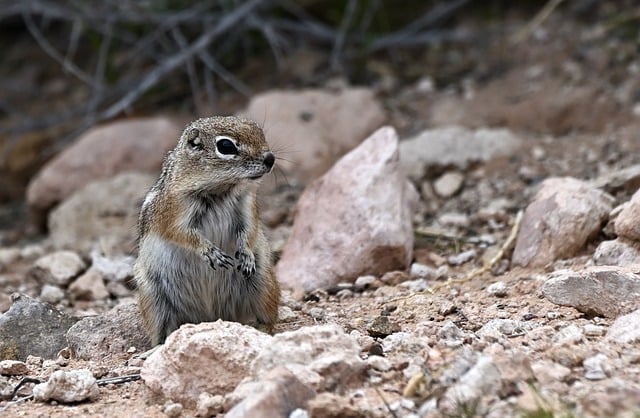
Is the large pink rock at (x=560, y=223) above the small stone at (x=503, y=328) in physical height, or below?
above

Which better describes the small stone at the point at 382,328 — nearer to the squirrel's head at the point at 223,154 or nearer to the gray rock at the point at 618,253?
the squirrel's head at the point at 223,154

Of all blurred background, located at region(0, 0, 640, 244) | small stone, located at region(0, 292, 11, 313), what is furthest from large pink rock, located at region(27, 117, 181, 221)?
small stone, located at region(0, 292, 11, 313)

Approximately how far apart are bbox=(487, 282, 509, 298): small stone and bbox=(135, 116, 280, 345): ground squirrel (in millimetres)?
1198

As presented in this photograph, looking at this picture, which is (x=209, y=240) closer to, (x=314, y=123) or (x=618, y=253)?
(x=618, y=253)

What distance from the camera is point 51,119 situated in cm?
975

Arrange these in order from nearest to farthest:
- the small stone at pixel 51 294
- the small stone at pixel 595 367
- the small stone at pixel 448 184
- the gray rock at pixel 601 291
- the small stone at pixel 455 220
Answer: the small stone at pixel 595 367
the gray rock at pixel 601 291
the small stone at pixel 51 294
the small stone at pixel 455 220
the small stone at pixel 448 184

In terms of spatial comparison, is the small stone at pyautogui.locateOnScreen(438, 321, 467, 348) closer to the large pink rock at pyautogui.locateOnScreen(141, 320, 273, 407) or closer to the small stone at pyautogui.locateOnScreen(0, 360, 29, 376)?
the large pink rock at pyautogui.locateOnScreen(141, 320, 273, 407)

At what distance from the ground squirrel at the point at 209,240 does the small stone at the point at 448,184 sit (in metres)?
2.66

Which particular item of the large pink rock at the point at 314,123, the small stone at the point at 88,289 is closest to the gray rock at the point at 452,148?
the large pink rock at the point at 314,123

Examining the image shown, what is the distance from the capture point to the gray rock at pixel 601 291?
4.48 meters

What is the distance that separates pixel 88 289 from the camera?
6691 mm

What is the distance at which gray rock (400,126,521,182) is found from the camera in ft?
26.1

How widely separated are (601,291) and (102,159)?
18.5ft

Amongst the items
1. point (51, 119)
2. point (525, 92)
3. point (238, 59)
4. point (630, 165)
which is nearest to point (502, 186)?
point (630, 165)
